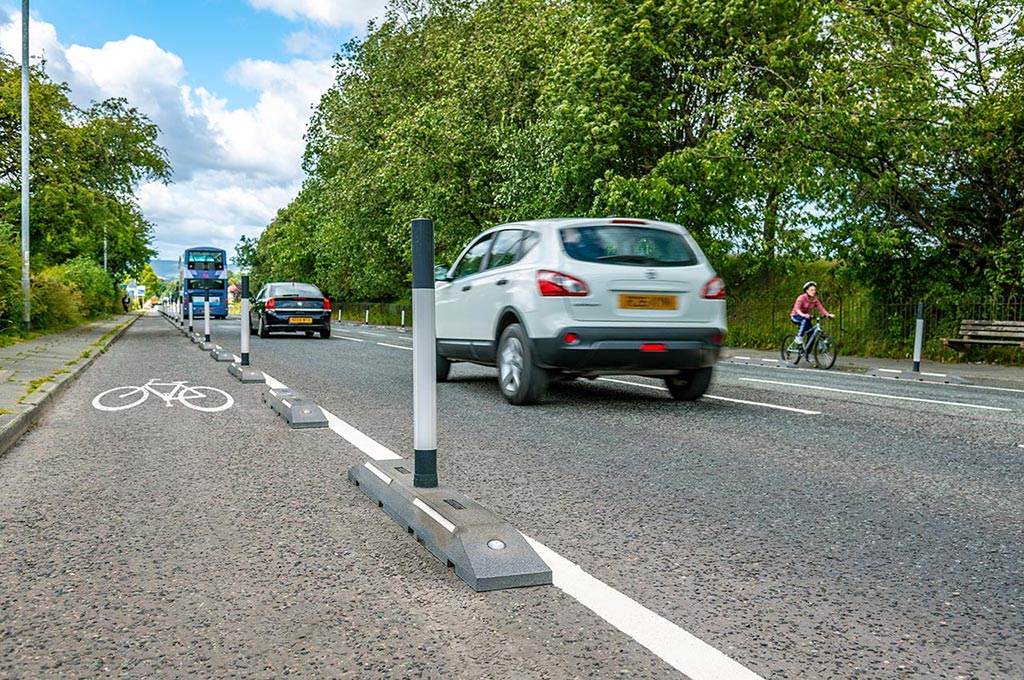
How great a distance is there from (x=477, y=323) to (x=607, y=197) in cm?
1226

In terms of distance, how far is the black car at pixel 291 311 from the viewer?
23.7 meters

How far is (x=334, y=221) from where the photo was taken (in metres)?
42.8

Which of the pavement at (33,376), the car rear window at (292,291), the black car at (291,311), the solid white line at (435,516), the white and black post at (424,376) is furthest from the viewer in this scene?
the car rear window at (292,291)

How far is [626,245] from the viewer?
27.9ft

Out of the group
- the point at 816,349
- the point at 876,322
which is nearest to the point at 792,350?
the point at 816,349

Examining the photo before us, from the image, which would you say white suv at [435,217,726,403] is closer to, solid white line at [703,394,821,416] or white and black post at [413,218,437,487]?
solid white line at [703,394,821,416]

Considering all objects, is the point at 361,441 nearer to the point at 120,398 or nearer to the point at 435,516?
the point at 435,516

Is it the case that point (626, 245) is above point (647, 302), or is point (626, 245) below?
above

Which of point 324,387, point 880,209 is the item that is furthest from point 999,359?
point 324,387

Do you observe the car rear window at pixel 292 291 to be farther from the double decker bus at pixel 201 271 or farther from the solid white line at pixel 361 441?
the double decker bus at pixel 201 271

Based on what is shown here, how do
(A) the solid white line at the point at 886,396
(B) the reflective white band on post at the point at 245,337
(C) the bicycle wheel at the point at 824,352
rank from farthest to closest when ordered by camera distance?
(C) the bicycle wheel at the point at 824,352
(B) the reflective white band on post at the point at 245,337
(A) the solid white line at the point at 886,396

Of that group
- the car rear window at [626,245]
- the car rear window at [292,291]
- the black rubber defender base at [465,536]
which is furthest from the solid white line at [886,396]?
the car rear window at [292,291]

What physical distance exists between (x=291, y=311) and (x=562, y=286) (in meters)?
16.9

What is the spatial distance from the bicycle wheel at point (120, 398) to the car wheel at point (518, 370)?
3745mm
